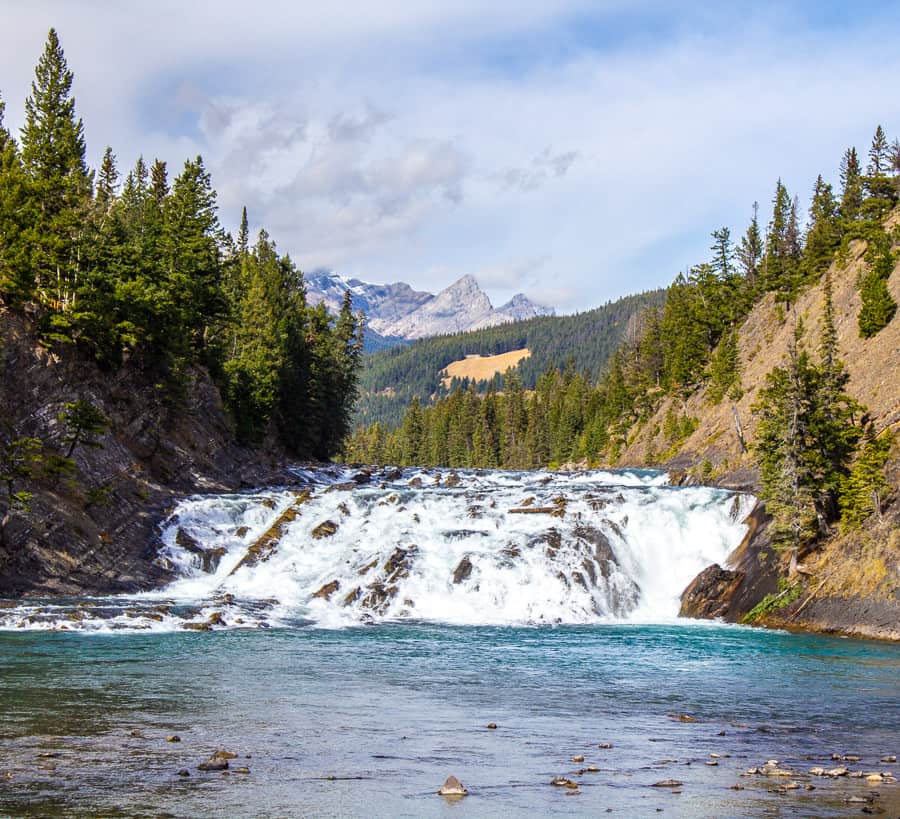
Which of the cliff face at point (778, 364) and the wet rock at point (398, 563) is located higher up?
the cliff face at point (778, 364)

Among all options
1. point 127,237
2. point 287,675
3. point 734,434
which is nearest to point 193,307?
point 127,237

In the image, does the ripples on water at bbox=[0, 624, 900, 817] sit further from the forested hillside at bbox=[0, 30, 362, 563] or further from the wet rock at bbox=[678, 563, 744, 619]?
the forested hillside at bbox=[0, 30, 362, 563]

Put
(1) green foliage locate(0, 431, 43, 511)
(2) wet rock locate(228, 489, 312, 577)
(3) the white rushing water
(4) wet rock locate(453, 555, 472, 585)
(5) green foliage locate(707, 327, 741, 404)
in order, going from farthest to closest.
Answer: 1. (5) green foliage locate(707, 327, 741, 404)
2. (2) wet rock locate(228, 489, 312, 577)
3. (4) wet rock locate(453, 555, 472, 585)
4. (1) green foliage locate(0, 431, 43, 511)
5. (3) the white rushing water

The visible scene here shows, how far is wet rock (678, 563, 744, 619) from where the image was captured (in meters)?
39.6

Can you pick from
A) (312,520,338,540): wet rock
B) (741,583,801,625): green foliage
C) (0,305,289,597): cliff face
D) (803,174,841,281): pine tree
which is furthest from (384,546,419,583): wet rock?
(803,174,841,281): pine tree

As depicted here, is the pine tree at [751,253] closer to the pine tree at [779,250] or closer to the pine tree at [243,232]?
the pine tree at [779,250]

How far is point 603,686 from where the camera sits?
23375 millimetres

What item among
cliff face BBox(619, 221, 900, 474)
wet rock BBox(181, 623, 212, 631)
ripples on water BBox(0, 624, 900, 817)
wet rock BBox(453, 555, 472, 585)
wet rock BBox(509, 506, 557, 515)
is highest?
cliff face BBox(619, 221, 900, 474)

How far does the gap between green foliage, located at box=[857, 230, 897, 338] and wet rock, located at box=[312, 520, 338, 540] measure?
36.4m

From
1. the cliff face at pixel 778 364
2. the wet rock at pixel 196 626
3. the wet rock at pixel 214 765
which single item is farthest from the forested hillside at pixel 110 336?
the cliff face at pixel 778 364

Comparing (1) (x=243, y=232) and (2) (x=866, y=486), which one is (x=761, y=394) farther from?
(1) (x=243, y=232)

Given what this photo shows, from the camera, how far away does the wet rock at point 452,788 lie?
1219cm

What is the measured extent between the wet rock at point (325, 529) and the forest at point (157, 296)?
12.8m

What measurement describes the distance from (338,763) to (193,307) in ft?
191
